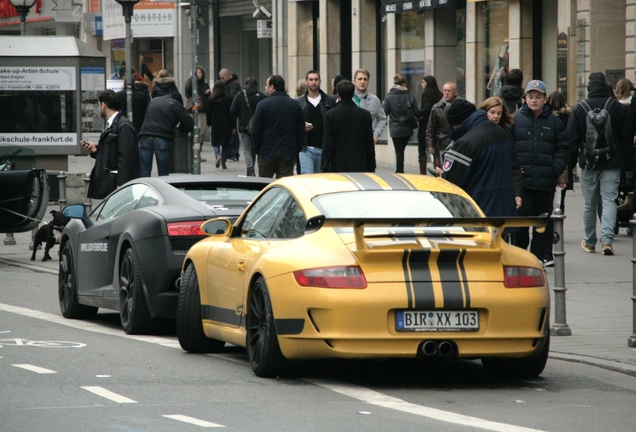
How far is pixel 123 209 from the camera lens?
1163cm

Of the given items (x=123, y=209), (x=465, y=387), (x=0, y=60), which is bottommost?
(x=465, y=387)

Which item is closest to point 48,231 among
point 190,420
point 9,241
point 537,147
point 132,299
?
point 9,241

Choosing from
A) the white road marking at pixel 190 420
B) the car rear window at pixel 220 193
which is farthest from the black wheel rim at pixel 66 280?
the white road marking at pixel 190 420

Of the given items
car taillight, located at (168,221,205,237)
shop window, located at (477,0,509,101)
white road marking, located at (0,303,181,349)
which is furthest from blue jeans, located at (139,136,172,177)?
car taillight, located at (168,221,205,237)

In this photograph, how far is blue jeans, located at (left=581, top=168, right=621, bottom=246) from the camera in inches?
629

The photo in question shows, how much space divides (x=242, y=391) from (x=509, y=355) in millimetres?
1540

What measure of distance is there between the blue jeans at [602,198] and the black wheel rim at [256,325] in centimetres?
811

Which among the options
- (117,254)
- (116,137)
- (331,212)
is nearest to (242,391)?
(331,212)

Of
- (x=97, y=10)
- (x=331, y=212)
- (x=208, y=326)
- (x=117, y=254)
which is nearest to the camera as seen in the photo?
(x=331, y=212)

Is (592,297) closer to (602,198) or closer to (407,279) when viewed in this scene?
(602,198)

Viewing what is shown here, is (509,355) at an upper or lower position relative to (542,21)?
lower

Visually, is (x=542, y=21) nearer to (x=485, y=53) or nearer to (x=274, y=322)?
(x=485, y=53)

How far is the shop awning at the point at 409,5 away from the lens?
3002 cm

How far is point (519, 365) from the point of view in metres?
8.55
